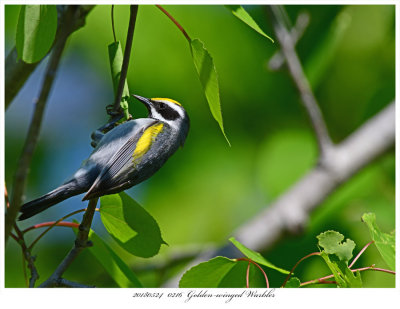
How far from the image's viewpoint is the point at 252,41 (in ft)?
8.45

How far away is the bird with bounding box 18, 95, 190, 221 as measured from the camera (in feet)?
4.26

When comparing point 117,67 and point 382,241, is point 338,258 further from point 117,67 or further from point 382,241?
point 117,67

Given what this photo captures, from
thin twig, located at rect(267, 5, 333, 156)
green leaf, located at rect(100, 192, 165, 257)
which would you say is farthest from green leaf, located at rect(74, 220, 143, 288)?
thin twig, located at rect(267, 5, 333, 156)

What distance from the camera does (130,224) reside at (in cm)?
130

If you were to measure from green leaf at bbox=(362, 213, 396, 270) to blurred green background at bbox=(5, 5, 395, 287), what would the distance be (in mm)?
749

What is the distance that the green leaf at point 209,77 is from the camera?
1.18m

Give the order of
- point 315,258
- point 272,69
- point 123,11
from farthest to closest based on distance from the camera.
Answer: point 272,69
point 123,11
point 315,258

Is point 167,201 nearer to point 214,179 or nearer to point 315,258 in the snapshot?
point 214,179

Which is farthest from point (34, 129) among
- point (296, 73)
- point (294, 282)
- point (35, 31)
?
point (296, 73)

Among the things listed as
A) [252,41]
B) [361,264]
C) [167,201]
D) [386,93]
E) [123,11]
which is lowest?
[167,201]

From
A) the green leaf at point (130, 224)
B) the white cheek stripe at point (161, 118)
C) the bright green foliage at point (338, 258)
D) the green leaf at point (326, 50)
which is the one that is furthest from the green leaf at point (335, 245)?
the green leaf at point (326, 50)

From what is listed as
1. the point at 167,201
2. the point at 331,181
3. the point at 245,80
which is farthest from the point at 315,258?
the point at 245,80

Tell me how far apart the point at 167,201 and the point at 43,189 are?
652 mm

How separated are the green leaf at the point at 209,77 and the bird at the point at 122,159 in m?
0.31
